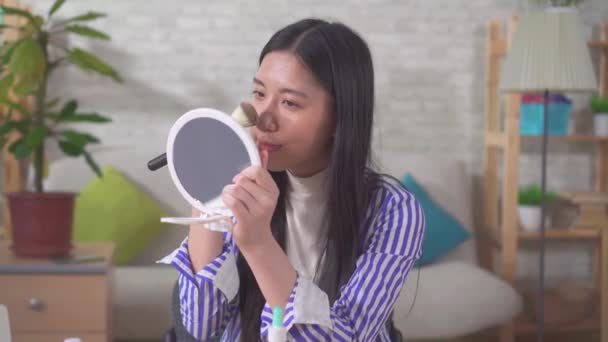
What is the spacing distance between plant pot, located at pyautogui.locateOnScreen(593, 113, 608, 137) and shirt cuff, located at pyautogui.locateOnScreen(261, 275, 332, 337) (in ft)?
9.34

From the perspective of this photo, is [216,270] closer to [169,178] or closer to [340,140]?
[340,140]

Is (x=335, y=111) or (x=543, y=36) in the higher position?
(x=543, y=36)

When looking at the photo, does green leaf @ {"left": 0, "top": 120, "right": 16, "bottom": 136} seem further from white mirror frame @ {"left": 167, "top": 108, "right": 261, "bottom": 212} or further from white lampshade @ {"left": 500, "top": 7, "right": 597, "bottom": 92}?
white lampshade @ {"left": 500, "top": 7, "right": 597, "bottom": 92}

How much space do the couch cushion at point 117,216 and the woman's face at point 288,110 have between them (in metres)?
2.09

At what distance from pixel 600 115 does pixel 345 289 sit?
2766 mm

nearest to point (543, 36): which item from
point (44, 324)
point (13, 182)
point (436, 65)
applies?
point (436, 65)

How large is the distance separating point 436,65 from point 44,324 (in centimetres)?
220

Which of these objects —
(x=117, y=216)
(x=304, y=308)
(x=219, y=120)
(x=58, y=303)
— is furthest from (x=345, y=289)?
(x=117, y=216)

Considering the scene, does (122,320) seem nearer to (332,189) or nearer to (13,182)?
(13,182)

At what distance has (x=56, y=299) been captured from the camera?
2.37 metres

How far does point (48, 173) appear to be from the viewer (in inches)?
130

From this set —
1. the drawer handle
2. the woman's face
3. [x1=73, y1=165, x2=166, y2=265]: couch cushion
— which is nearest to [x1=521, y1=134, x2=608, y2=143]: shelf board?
[x1=73, y1=165, x2=166, y2=265]: couch cushion

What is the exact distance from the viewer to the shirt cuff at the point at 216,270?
46.9 inches

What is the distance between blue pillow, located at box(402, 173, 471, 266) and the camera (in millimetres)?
3324
